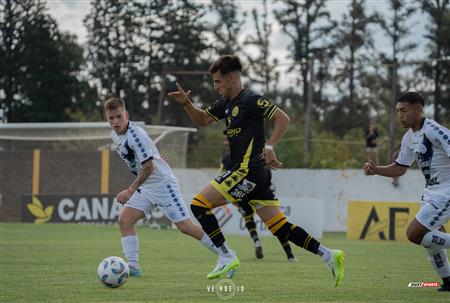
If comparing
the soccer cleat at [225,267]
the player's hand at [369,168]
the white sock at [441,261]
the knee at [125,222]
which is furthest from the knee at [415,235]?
the knee at [125,222]

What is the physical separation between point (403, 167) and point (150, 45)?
112 feet

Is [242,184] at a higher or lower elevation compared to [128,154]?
lower

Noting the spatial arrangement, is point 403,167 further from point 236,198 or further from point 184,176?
→ point 184,176

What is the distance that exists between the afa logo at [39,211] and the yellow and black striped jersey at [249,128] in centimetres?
2035

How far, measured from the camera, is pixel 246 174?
375 inches

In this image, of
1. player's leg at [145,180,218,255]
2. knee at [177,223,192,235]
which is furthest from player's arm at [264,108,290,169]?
player's leg at [145,180,218,255]

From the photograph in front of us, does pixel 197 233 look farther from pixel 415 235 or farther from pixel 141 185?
pixel 415 235

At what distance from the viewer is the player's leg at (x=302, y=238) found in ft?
30.6

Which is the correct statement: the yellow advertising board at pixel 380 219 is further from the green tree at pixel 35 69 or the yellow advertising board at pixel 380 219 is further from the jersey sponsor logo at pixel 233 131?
the green tree at pixel 35 69

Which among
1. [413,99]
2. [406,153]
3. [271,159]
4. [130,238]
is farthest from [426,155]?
[130,238]

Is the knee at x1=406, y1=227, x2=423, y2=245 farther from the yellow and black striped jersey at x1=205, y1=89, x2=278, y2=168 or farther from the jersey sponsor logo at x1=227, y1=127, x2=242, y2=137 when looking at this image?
the jersey sponsor logo at x1=227, y1=127, x2=242, y2=137

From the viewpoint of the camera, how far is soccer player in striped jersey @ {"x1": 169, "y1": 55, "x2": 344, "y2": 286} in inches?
372

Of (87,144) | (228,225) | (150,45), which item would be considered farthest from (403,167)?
(150,45)

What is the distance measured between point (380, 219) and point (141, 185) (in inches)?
495
